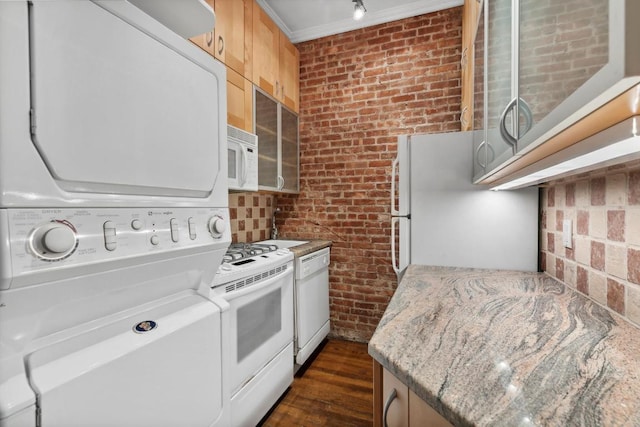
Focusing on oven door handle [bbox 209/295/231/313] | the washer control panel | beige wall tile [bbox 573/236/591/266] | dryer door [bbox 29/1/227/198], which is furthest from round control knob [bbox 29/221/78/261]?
beige wall tile [bbox 573/236/591/266]

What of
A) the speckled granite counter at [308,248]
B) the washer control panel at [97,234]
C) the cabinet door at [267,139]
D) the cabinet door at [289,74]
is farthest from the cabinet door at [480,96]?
the cabinet door at [289,74]

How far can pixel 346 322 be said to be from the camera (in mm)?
2916

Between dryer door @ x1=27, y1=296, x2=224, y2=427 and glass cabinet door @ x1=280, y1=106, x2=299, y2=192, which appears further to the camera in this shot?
glass cabinet door @ x1=280, y1=106, x2=299, y2=192

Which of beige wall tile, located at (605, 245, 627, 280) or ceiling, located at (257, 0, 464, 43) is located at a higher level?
ceiling, located at (257, 0, 464, 43)

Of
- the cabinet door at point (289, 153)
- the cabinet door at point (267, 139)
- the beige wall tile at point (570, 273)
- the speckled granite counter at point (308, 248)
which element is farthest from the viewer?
the cabinet door at point (289, 153)

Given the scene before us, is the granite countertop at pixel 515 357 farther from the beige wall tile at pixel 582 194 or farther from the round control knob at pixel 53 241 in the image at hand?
the round control knob at pixel 53 241

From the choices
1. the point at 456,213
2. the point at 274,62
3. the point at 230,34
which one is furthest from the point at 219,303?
the point at 274,62

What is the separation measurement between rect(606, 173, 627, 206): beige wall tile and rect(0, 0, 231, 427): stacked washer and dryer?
136cm

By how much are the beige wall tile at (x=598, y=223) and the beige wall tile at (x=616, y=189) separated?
0.18ft

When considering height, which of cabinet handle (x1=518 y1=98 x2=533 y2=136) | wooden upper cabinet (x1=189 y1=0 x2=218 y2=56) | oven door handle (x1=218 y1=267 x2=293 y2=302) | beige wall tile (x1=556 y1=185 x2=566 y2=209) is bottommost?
oven door handle (x1=218 y1=267 x2=293 y2=302)

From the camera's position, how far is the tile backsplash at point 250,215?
2.52 m

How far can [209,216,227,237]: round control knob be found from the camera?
A: 3.66ft

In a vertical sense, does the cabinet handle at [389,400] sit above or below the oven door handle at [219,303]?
below

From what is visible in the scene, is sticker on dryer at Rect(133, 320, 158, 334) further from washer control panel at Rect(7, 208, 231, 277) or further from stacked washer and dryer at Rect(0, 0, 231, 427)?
washer control panel at Rect(7, 208, 231, 277)
